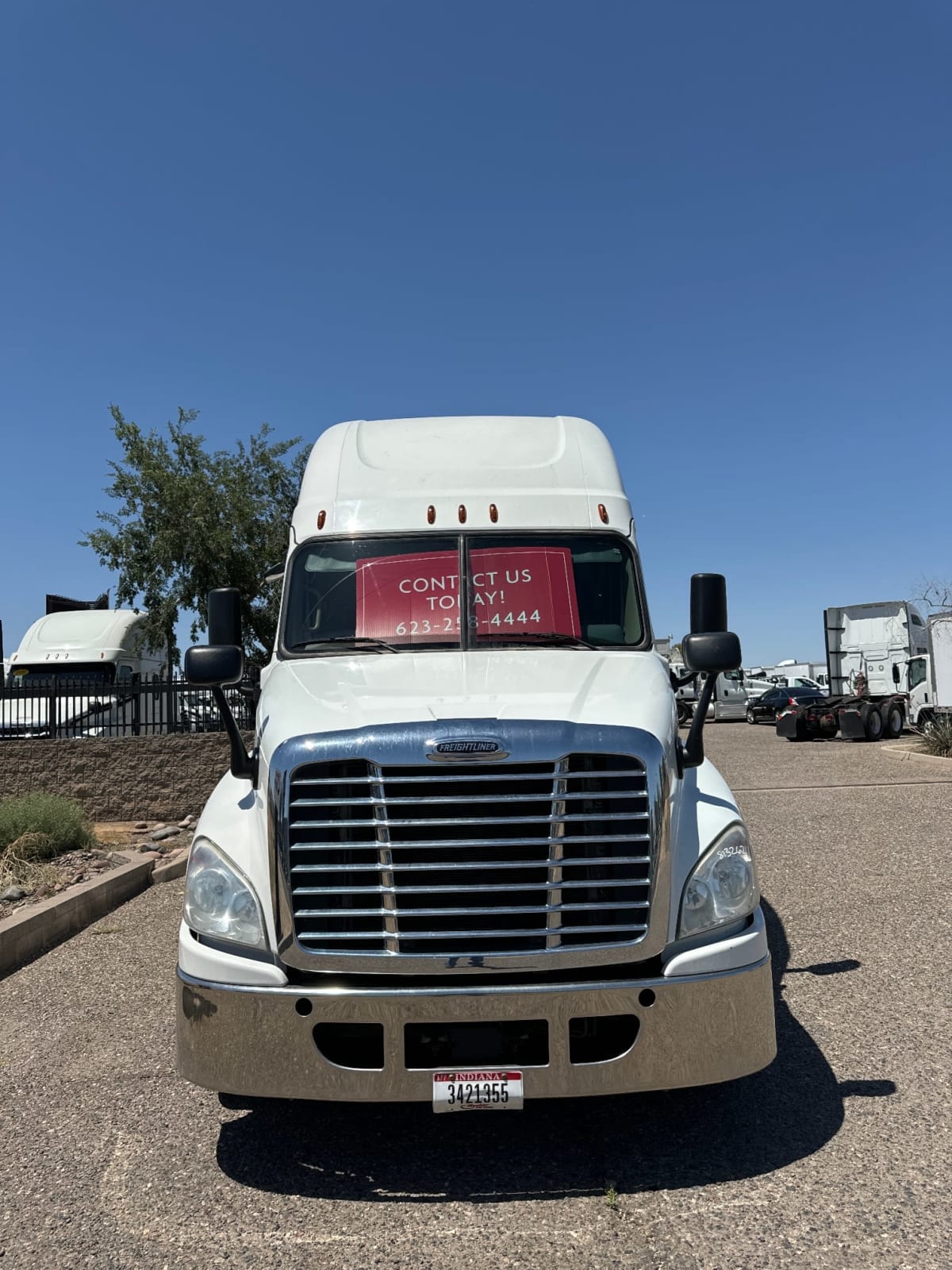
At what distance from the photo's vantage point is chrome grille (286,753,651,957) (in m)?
3.46

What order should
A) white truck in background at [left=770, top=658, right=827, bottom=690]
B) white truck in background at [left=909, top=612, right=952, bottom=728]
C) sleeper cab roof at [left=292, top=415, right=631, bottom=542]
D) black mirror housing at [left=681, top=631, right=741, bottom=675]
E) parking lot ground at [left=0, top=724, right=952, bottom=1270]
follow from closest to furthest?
parking lot ground at [left=0, top=724, right=952, bottom=1270]
black mirror housing at [left=681, top=631, right=741, bottom=675]
sleeper cab roof at [left=292, top=415, right=631, bottom=542]
white truck in background at [left=909, top=612, right=952, bottom=728]
white truck in background at [left=770, top=658, right=827, bottom=690]

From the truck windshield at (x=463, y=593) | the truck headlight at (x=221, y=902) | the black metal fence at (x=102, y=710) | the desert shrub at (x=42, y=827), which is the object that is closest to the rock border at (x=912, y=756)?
the black metal fence at (x=102, y=710)

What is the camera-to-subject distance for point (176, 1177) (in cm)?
361

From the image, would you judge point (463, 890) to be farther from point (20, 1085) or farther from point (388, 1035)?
point (20, 1085)

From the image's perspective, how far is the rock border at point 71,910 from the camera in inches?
255

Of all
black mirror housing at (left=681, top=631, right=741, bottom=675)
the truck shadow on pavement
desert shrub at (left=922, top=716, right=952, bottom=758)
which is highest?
black mirror housing at (left=681, top=631, right=741, bottom=675)

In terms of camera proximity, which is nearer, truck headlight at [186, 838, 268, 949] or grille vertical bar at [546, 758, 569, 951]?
grille vertical bar at [546, 758, 569, 951]

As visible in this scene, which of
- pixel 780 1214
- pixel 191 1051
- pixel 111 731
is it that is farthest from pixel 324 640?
pixel 111 731

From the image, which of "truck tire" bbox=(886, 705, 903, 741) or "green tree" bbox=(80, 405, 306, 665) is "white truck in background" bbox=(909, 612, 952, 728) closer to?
"truck tire" bbox=(886, 705, 903, 741)

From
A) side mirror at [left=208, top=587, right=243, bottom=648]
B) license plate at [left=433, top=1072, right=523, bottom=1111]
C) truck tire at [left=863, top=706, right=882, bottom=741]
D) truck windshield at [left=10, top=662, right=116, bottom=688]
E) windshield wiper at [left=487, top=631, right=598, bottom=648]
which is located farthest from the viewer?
truck tire at [left=863, top=706, right=882, bottom=741]

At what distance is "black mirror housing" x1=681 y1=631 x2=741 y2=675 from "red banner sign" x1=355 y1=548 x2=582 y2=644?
66 cm

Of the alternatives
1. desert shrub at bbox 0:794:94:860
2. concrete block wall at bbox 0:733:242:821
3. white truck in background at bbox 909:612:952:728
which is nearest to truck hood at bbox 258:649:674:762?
desert shrub at bbox 0:794:94:860

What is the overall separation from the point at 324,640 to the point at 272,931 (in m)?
1.71

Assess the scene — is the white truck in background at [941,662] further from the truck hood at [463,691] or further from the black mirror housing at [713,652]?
the black mirror housing at [713,652]
